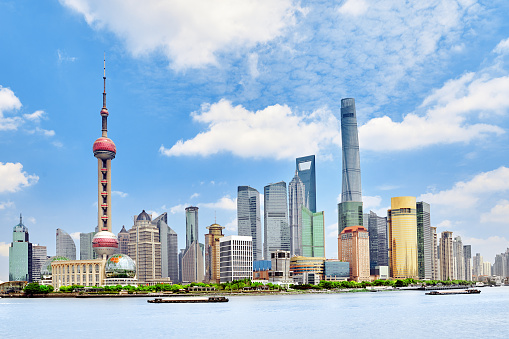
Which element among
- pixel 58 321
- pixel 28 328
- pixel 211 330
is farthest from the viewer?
pixel 58 321

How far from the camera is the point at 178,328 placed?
371 ft

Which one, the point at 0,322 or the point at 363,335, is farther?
the point at 0,322

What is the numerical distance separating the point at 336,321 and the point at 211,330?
2896 cm

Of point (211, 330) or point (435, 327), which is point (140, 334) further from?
point (435, 327)

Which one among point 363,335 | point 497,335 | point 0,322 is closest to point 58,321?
point 0,322

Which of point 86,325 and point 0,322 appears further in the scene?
point 0,322

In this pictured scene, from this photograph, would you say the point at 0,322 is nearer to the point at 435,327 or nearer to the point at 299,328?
the point at 299,328

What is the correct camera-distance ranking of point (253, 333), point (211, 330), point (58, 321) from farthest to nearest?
point (58, 321) → point (211, 330) → point (253, 333)

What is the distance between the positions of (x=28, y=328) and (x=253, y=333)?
4813 cm

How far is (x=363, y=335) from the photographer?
9762 centimetres

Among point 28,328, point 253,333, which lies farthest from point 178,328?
point 28,328

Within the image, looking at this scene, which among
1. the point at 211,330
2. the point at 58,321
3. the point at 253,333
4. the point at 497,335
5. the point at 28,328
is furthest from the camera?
the point at 58,321

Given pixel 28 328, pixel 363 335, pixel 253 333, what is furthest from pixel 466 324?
pixel 28 328

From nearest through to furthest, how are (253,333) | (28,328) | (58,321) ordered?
(253,333)
(28,328)
(58,321)
